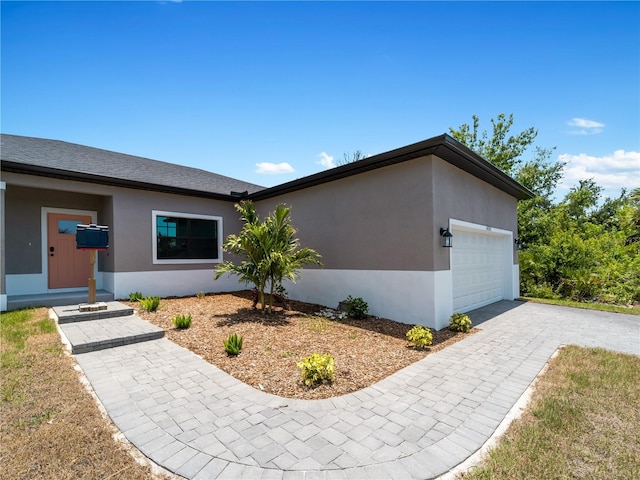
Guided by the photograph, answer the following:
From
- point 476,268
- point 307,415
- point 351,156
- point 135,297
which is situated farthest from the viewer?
point 351,156

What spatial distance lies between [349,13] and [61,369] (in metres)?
8.55

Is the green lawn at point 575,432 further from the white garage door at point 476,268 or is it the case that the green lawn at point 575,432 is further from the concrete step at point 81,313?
the concrete step at point 81,313

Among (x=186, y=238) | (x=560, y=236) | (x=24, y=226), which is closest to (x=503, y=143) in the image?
(x=560, y=236)

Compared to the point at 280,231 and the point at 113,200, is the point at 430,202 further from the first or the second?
the point at 113,200

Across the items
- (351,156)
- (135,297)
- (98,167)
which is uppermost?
(351,156)

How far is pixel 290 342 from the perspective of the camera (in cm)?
529

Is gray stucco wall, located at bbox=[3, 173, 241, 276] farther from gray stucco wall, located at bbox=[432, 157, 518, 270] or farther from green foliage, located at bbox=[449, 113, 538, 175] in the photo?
green foliage, located at bbox=[449, 113, 538, 175]

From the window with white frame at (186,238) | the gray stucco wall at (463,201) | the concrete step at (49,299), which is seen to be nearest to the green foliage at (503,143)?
the gray stucco wall at (463,201)

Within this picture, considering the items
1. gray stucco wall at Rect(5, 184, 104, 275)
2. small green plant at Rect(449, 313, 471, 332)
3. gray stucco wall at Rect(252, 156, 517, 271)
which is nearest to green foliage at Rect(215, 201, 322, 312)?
gray stucco wall at Rect(252, 156, 517, 271)

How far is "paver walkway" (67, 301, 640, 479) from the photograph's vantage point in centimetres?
230

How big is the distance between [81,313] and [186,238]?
4126 millimetres

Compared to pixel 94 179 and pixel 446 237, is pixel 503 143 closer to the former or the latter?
pixel 446 237

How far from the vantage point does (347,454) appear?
2.39 metres

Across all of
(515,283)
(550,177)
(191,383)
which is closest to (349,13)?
(191,383)
